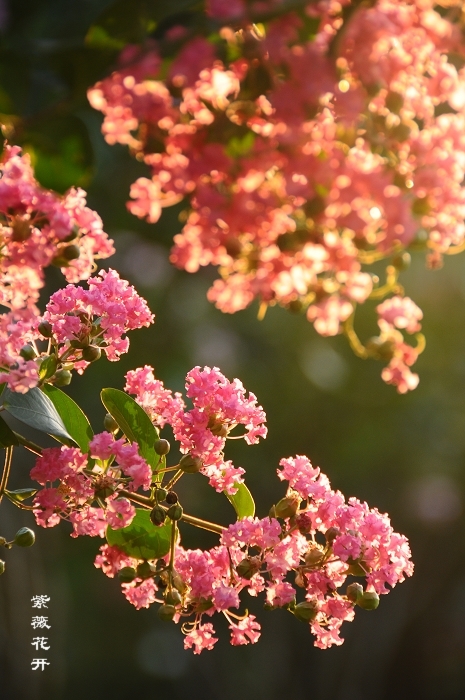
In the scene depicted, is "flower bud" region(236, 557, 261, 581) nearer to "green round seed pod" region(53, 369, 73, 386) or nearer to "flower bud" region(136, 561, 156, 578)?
"flower bud" region(136, 561, 156, 578)

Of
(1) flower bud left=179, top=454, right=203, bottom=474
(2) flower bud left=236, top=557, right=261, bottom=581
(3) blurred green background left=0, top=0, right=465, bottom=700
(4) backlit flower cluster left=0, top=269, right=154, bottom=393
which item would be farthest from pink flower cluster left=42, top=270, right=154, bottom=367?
(3) blurred green background left=0, top=0, right=465, bottom=700

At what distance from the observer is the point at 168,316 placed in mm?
3430

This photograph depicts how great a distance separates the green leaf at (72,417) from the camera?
83 centimetres

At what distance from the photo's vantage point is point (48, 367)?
0.75 metres

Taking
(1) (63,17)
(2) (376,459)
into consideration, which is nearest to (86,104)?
(1) (63,17)

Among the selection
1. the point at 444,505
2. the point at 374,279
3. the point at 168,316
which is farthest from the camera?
the point at 444,505

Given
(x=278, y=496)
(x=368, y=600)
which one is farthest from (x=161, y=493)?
(x=278, y=496)

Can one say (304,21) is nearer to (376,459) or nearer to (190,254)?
(190,254)

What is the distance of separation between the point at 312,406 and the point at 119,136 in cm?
304

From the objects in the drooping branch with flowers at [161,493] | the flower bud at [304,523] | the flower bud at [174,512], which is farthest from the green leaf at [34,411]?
the flower bud at [304,523]

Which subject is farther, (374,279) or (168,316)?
(168,316)

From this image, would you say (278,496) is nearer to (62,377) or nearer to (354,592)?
(354,592)

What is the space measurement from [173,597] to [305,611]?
0.37 feet

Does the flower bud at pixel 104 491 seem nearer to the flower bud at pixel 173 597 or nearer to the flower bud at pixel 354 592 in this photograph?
the flower bud at pixel 173 597
